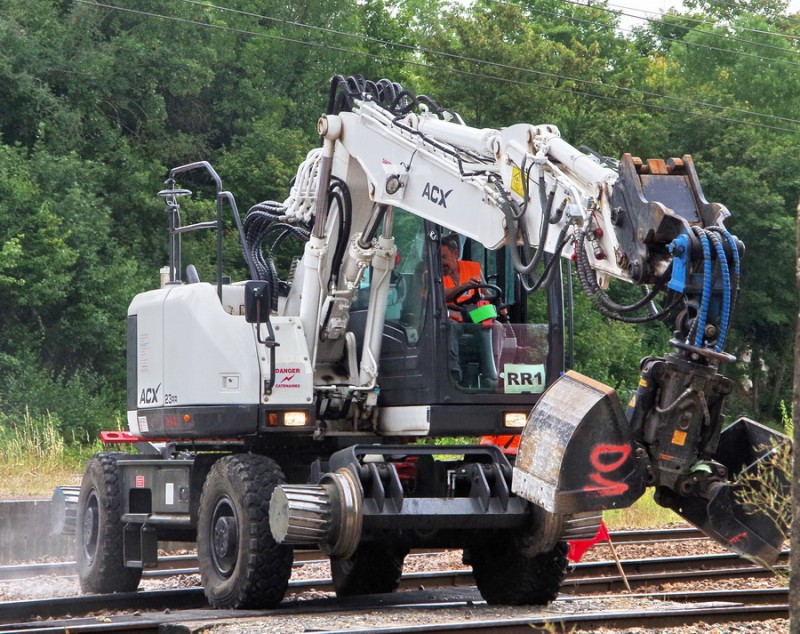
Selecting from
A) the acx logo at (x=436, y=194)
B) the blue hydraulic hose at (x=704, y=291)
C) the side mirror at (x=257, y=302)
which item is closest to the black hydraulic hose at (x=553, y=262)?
the acx logo at (x=436, y=194)

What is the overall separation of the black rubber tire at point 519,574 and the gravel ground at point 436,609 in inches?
6.5

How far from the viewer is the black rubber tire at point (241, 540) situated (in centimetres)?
994

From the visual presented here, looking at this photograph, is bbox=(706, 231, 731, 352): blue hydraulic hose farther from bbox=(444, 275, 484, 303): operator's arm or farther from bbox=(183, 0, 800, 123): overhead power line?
bbox=(183, 0, 800, 123): overhead power line

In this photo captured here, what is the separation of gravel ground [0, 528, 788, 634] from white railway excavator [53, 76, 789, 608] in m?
0.46

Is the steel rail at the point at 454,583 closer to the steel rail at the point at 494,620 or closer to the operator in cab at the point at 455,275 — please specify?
the steel rail at the point at 494,620

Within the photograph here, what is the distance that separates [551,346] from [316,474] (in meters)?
2.02

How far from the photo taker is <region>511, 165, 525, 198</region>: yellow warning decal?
9.29 metres

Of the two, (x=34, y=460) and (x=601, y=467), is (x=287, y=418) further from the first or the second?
(x=34, y=460)

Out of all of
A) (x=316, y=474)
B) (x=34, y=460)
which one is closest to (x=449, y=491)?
(x=316, y=474)

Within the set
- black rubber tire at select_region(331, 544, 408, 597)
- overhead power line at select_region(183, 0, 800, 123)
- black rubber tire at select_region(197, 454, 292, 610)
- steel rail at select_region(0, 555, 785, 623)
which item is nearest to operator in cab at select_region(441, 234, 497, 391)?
black rubber tire at select_region(197, 454, 292, 610)

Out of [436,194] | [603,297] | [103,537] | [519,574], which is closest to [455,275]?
[436,194]

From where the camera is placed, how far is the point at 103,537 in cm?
1230

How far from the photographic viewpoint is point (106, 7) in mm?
30594

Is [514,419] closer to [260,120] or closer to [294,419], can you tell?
[294,419]
